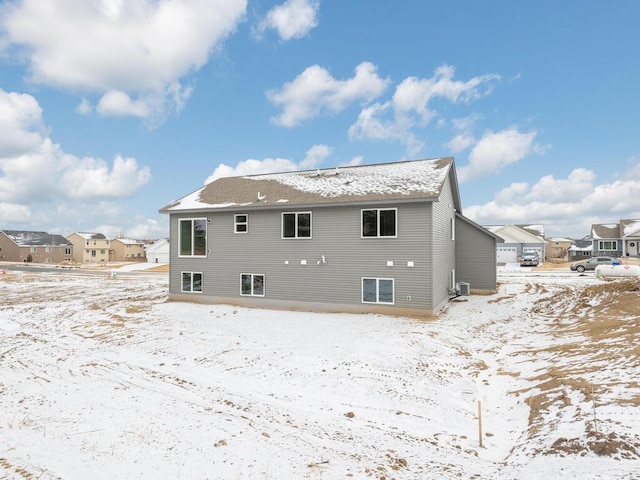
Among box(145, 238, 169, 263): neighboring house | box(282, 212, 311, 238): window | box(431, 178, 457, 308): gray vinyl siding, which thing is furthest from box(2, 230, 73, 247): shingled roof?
box(431, 178, 457, 308): gray vinyl siding

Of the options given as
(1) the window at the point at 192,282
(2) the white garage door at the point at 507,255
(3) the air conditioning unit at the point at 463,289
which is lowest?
(3) the air conditioning unit at the point at 463,289

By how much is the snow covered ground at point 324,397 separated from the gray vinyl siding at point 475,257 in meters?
6.48

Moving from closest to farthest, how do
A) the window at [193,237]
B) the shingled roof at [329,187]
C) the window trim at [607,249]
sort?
the shingled roof at [329,187]
the window at [193,237]
the window trim at [607,249]

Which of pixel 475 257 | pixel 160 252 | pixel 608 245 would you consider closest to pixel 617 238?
pixel 608 245

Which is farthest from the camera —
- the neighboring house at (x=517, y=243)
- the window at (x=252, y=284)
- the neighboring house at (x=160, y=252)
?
the neighboring house at (x=160, y=252)

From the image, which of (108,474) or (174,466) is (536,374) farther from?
(108,474)

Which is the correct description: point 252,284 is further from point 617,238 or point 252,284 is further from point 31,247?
point 31,247

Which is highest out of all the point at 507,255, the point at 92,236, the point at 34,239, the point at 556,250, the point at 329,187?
the point at 92,236

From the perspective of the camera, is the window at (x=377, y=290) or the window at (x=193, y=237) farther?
the window at (x=193, y=237)

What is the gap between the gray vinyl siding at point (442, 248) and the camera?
16.9m

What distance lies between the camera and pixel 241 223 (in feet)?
65.2

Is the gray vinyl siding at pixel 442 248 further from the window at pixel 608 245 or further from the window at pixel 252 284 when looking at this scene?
the window at pixel 608 245

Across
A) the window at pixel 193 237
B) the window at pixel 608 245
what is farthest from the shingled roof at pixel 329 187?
the window at pixel 608 245

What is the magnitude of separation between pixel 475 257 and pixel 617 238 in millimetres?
47278
